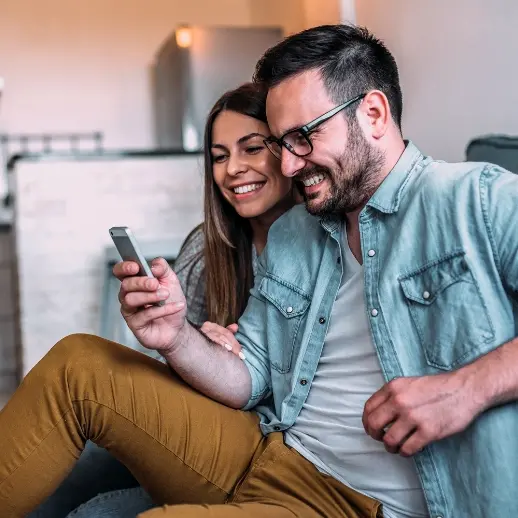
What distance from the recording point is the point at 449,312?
3.62 ft

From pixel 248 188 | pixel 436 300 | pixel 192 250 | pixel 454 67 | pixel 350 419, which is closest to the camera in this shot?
pixel 436 300

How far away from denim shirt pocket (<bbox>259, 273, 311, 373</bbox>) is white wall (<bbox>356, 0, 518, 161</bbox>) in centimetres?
97

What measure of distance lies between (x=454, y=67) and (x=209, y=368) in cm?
150

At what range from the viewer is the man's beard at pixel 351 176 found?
1.27 meters

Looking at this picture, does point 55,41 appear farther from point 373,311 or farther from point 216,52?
point 373,311

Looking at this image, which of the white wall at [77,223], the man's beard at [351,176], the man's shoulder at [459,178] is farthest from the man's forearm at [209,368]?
the white wall at [77,223]

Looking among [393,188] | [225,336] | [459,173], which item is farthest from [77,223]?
[459,173]

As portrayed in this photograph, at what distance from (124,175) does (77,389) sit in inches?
82.3

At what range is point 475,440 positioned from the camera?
Result: 3.44 feet

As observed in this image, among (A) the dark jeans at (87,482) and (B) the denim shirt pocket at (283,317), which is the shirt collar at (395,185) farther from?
(A) the dark jeans at (87,482)

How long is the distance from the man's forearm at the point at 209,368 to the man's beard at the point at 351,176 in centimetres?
28

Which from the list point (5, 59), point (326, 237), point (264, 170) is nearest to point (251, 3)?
point (5, 59)

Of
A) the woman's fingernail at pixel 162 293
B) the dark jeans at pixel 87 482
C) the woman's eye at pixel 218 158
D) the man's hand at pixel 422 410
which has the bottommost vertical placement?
the dark jeans at pixel 87 482

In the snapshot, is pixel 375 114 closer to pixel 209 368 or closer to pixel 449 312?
pixel 449 312
